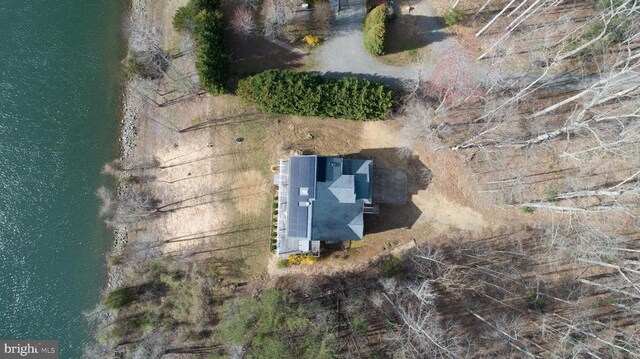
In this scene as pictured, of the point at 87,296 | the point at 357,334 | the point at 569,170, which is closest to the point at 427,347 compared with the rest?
the point at 357,334

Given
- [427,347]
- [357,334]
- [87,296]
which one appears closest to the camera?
[427,347]

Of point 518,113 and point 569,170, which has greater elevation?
point 518,113

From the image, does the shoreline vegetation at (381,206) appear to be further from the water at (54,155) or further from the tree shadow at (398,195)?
the water at (54,155)

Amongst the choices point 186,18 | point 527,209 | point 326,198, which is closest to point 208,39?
point 186,18

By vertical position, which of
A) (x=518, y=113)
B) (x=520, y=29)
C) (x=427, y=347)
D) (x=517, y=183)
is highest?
(x=520, y=29)

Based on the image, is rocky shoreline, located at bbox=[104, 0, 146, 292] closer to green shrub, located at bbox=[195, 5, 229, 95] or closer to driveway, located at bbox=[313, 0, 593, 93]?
green shrub, located at bbox=[195, 5, 229, 95]

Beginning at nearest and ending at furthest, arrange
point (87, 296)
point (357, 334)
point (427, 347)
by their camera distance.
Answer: point (427, 347), point (357, 334), point (87, 296)

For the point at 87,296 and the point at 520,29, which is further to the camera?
the point at 87,296

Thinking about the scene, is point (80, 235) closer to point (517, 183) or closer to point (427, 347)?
point (427, 347)
